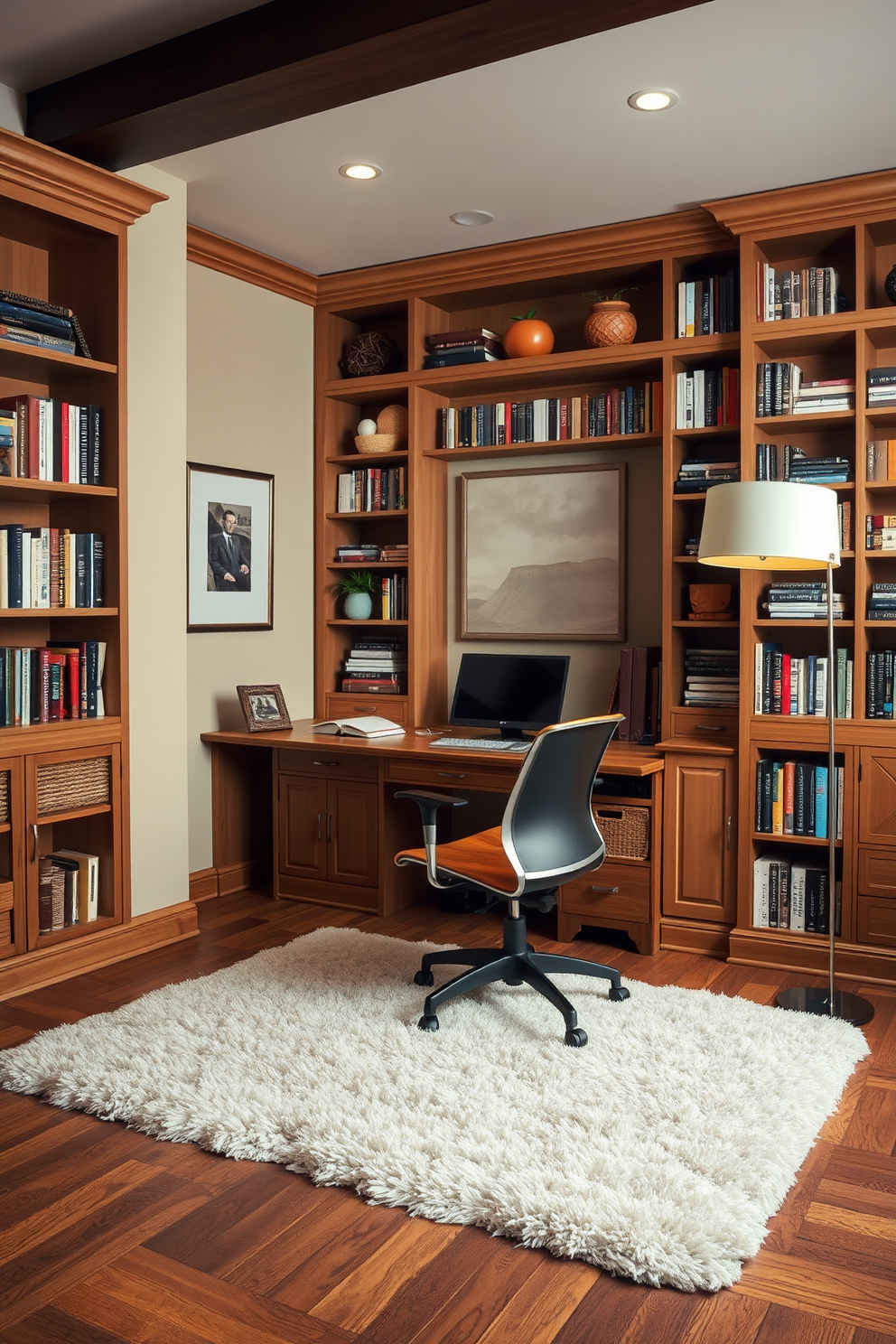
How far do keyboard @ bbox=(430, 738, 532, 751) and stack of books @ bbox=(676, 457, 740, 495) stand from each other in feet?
3.87

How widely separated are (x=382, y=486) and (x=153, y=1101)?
10.4 ft

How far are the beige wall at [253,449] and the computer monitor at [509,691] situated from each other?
0.95 metres

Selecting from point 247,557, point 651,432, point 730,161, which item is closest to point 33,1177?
point 247,557

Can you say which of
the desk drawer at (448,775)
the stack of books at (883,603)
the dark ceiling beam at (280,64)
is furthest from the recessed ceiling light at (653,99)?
the desk drawer at (448,775)

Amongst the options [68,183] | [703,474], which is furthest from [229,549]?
[703,474]

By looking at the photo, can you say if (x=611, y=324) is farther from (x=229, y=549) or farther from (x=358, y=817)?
(x=358, y=817)

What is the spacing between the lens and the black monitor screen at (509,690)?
175 inches

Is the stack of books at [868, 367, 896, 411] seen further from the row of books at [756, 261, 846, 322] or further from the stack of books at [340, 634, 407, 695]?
the stack of books at [340, 634, 407, 695]

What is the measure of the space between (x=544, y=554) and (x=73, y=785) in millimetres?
2311

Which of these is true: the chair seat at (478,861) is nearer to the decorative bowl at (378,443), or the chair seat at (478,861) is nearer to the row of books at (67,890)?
the row of books at (67,890)

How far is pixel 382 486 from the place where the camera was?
16.9 ft

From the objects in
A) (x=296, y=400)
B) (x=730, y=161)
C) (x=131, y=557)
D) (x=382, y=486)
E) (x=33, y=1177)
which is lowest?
(x=33, y=1177)

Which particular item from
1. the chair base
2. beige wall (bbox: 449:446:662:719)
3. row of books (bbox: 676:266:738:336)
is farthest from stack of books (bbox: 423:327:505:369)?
the chair base

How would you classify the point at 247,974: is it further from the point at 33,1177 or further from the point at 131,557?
the point at 131,557
